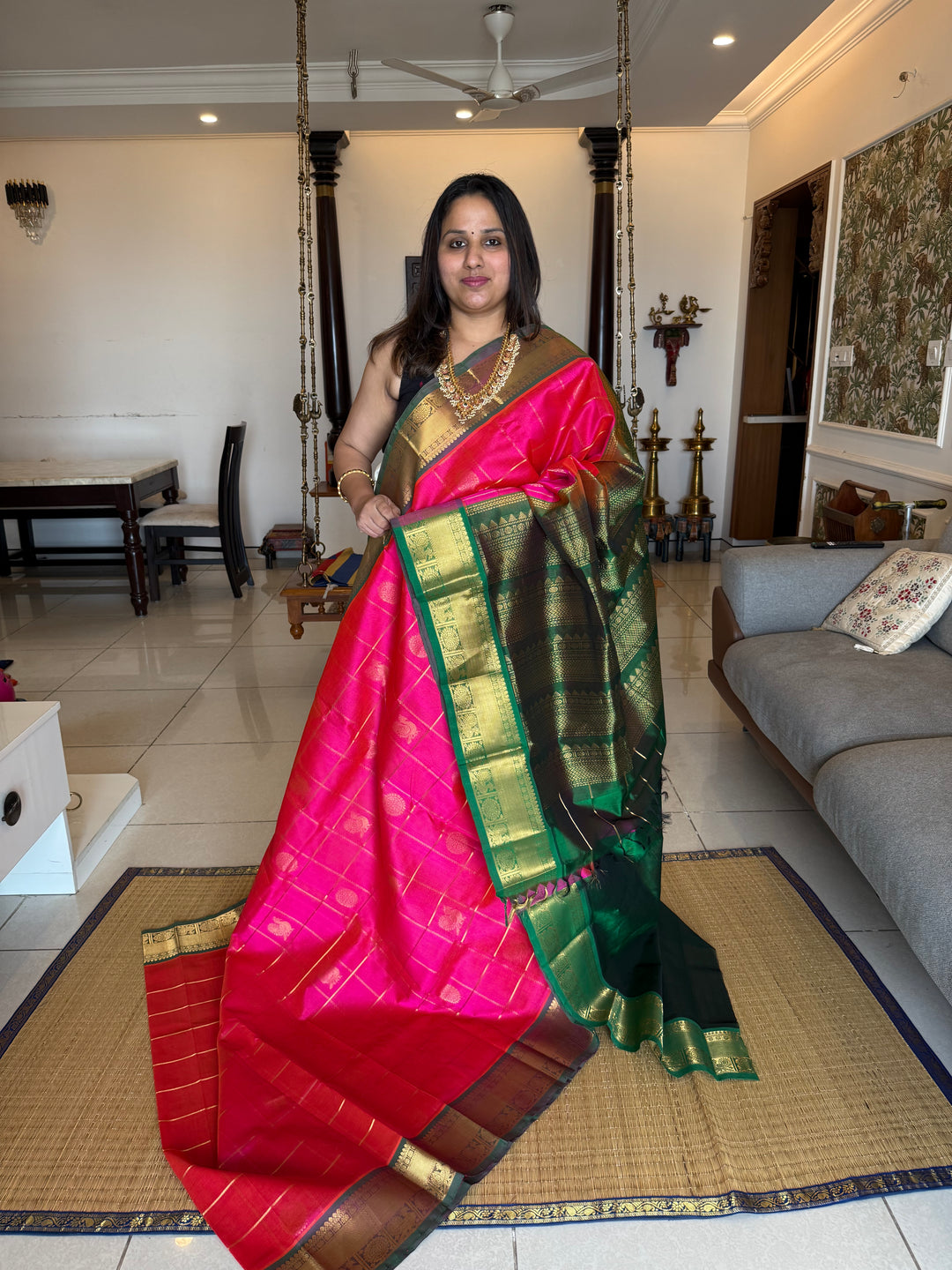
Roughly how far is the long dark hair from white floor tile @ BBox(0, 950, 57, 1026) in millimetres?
1433

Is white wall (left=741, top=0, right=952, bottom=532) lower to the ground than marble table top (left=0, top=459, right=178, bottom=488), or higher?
higher

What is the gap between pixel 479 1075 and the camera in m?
1.47

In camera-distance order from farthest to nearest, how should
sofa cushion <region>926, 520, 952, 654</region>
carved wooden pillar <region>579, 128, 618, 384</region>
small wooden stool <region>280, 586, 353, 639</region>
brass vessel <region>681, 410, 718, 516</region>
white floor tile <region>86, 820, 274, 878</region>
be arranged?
brass vessel <region>681, 410, 718, 516</region> → carved wooden pillar <region>579, 128, 618, 384</region> → small wooden stool <region>280, 586, 353, 639</region> → sofa cushion <region>926, 520, 952, 654</region> → white floor tile <region>86, 820, 274, 878</region>

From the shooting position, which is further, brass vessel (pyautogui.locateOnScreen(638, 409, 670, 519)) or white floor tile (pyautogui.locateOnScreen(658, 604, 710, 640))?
brass vessel (pyautogui.locateOnScreen(638, 409, 670, 519))

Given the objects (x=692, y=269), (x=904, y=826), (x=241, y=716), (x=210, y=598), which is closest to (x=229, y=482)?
(x=210, y=598)

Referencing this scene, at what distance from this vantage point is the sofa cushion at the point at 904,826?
1451mm

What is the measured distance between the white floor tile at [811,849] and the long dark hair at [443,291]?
1.39 m

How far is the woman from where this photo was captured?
1.50m

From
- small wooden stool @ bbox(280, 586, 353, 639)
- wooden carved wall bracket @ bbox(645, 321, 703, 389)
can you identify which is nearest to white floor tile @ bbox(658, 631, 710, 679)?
small wooden stool @ bbox(280, 586, 353, 639)

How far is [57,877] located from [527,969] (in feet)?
3.98

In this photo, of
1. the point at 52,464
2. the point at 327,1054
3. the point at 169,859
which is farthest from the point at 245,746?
the point at 52,464

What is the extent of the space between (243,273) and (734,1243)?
567cm

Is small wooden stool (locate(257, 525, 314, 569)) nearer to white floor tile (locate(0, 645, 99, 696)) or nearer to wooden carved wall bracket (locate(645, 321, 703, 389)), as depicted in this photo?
white floor tile (locate(0, 645, 99, 696))

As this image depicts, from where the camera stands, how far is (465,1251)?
1241 mm
